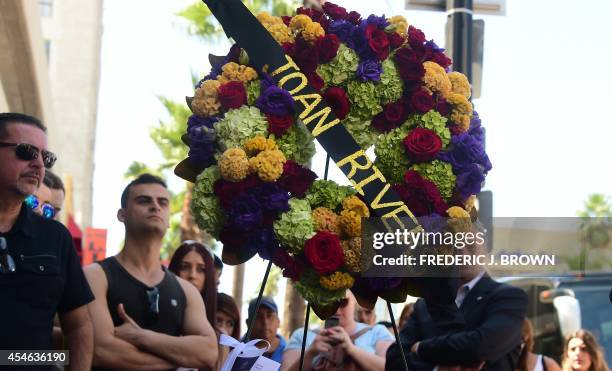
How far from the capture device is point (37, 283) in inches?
185

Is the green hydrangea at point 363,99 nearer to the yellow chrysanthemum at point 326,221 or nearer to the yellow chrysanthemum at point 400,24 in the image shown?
the yellow chrysanthemum at point 400,24

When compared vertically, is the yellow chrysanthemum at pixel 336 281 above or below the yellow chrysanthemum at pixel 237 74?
below

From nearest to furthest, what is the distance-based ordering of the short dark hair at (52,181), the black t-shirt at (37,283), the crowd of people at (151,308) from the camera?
1. the black t-shirt at (37,283)
2. the crowd of people at (151,308)
3. the short dark hair at (52,181)

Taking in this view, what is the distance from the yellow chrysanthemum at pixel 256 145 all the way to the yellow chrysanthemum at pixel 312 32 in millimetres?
583

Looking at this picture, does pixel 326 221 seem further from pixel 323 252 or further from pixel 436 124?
pixel 436 124

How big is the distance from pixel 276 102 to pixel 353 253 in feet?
2.59

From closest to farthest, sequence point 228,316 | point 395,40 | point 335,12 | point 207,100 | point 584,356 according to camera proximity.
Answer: point 207,100
point 395,40
point 335,12
point 228,316
point 584,356

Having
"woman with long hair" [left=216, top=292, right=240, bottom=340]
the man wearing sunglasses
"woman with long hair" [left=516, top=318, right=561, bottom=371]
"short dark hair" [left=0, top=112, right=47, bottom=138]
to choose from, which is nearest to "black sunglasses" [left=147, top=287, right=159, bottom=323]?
the man wearing sunglasses

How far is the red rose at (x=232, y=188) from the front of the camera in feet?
16.3

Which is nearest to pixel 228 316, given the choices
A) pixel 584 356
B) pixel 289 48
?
pixel 584 356

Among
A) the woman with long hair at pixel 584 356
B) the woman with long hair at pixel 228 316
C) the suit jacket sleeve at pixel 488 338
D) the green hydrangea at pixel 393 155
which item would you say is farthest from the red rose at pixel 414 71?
the woman with long hair at pixel 584 356

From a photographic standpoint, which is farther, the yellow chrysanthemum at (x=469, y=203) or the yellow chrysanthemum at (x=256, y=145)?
the yellow chrysanthemum at (x=469, y=203)

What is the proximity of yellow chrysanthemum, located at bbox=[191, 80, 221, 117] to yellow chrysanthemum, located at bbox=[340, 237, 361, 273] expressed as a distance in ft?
2.97

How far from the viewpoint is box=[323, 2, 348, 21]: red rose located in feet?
17.9
